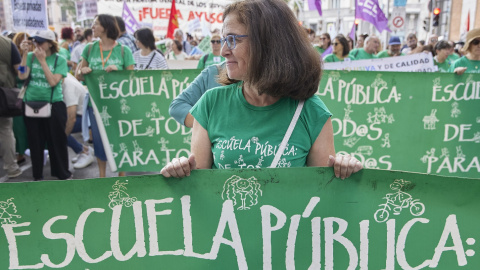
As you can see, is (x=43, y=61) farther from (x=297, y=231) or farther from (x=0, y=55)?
(x=297, y=231)

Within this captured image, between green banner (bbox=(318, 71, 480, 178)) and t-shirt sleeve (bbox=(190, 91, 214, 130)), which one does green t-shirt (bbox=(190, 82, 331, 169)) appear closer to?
t-shirt sleeve (bbox=(190, 91, 214, 130))

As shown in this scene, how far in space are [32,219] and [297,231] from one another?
1.01 m

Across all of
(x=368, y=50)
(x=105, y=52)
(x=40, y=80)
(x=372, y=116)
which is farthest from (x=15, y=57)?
(x=368, y=50)

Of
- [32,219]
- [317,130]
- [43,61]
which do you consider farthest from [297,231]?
[43,61]

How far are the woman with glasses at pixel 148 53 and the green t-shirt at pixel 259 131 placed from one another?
421 cm

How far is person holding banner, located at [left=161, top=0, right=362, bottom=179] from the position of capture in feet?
5.64

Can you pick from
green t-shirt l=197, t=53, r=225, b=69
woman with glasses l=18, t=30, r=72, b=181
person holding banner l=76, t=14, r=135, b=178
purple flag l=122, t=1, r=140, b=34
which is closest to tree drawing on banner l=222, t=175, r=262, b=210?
person holding banner l=76, t=14, r=135, b=178

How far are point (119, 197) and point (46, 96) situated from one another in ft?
11.8

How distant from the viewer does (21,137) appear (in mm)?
5754

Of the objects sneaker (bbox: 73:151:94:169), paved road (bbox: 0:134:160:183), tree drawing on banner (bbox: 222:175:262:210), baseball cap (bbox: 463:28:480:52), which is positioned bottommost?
paved road (bbox: 0:134:160:183)

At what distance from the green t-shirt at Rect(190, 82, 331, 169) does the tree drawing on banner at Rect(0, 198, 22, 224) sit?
788 millimetres

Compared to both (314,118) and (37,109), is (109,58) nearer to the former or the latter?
(37,109)

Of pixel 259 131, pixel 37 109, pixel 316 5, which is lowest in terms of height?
pixel 37 109

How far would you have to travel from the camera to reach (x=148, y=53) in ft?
19.4
